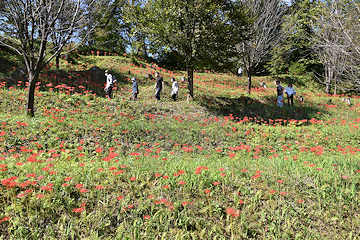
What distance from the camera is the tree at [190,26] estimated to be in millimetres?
10359

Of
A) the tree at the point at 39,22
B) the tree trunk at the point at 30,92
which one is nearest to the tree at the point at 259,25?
the tree at the point at 39,22

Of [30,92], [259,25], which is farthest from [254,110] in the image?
[30,92]

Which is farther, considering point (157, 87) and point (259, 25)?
point (259, 25)

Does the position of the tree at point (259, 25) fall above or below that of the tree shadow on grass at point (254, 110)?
above

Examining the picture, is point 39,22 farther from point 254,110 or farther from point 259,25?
point 259,25

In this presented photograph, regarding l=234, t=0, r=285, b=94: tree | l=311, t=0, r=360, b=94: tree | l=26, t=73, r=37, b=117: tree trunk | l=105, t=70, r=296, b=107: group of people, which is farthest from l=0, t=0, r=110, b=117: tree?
l=234, t=0, r=285, b=94: tree

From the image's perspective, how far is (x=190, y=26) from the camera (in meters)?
11.0

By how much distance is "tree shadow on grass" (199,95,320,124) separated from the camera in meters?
11.8

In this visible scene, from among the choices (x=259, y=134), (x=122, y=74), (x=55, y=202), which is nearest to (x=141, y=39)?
(x=122, y=74)

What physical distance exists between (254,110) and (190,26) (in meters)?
6.20

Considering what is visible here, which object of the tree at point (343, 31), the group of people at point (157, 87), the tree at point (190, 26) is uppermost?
the tree at point (190, 26)

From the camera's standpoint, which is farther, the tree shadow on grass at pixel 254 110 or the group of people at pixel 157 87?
the tree shadow on grass at pixel 254 110

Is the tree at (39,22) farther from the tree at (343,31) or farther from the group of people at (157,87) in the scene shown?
the tree at (343,31)

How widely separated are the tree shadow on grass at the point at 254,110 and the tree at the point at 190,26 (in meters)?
2.89
